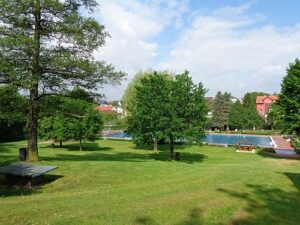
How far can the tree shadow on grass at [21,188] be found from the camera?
15.7 m

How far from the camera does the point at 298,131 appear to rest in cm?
3491

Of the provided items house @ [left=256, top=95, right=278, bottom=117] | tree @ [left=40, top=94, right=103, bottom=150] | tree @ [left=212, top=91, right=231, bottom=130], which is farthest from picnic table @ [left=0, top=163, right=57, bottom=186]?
house @ [left=256, top=95, right=278, bottom=117]

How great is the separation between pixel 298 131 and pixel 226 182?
21.5 m

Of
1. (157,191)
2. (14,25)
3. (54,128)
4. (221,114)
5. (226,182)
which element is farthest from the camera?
(221,114)

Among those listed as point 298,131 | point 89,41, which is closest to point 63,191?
point 89,41

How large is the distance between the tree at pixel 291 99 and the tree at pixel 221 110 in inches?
2396

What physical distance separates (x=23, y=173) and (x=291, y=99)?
25832mm

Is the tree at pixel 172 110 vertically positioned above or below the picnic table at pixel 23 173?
above

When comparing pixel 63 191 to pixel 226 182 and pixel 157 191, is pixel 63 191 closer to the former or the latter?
pixel 157 191

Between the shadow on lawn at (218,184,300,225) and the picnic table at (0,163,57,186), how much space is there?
8.78 meters

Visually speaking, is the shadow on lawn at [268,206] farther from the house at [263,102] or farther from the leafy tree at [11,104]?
the house at [263,102]

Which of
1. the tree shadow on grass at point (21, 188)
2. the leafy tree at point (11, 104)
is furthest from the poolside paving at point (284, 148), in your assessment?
the leafy tree at point (11, 104)

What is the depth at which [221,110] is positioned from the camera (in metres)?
97.4

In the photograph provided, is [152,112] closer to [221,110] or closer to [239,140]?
[239,140]
